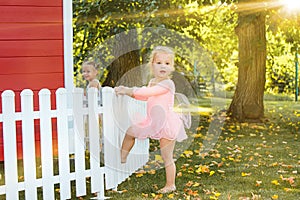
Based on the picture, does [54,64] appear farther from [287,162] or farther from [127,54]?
[127,54]

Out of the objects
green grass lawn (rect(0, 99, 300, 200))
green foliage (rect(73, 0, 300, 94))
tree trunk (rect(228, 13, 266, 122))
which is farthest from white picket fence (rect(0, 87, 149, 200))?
tree trunk (rect(228, 13, 266, 122))

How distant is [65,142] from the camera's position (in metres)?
4.45

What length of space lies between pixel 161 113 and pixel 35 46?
228 cm

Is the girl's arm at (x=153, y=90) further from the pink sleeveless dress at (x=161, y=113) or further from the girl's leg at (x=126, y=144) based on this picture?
the girl's leg at (x=126, y=144)

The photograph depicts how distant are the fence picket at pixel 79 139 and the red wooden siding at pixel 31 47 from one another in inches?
76.9

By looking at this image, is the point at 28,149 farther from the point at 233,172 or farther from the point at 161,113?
the point at 233,172

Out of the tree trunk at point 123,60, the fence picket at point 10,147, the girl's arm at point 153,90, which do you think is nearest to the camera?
the fence picket at point 10,147

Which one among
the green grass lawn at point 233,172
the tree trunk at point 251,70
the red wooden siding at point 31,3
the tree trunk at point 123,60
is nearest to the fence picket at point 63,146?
the green grass lawn at point 233,172

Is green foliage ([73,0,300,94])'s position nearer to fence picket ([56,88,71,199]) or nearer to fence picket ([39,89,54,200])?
fence picket ([56,88,71,199])

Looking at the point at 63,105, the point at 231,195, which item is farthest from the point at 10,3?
the point at 231,195

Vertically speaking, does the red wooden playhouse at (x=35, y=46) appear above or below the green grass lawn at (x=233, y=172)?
above

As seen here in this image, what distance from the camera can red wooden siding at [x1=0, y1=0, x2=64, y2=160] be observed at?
626cm

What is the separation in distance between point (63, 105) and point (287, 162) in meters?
3.42

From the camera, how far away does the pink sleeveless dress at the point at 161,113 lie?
4855mm
